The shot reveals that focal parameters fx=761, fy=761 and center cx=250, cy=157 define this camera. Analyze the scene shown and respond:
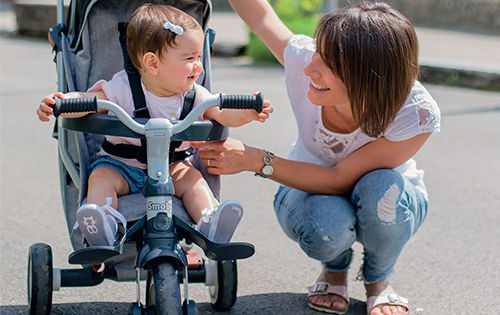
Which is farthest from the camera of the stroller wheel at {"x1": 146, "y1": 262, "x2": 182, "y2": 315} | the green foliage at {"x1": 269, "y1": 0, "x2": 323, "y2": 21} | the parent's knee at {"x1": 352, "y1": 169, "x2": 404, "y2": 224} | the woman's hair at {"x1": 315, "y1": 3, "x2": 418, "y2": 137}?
the green foliage at {"x1": 269, "y1": 0, "x2": 323, "y2": 21}

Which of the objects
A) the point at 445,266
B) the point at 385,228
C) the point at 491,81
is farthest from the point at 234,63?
the point at 385,228

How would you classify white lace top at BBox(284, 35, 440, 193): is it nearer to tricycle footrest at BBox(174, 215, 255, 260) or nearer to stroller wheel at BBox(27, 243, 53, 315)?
tricycle footrest at BBox(174, 215, 255, 260)

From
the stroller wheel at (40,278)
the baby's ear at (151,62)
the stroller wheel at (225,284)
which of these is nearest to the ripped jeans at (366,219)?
the stroller wheel at (225,284)

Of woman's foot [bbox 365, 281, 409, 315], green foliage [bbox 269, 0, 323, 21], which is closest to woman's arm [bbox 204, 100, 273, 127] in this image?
woman's foot [bbox 365, 281, 409, 315]

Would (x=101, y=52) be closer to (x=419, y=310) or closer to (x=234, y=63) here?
(x=419, y=310)

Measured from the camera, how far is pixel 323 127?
10.4 feet

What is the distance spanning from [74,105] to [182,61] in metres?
0.46

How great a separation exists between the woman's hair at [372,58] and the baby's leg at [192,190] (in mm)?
645

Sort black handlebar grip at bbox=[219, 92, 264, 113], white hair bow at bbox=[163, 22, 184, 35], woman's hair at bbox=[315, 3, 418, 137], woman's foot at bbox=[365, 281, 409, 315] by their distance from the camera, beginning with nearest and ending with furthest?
black handlebar grip at bbox=[219, 92, 264, 113]
white hair bow at bbox=[163, 22, 184, 35]
woman's hair at bbox=[315, 3, 418, 137]
woman's foot at bbox=[365, 281, 409, 315]

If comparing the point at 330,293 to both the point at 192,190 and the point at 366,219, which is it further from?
the point at 192,190

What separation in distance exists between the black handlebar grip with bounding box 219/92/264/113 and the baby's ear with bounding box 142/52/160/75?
1.09 ft

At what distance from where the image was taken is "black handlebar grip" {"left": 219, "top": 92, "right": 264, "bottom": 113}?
254 cm

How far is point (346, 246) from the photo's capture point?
3.06 m

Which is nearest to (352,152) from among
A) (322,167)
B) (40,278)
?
(322,167)
